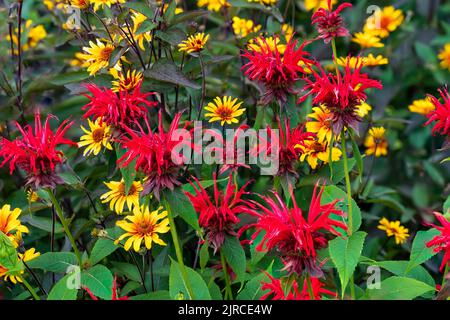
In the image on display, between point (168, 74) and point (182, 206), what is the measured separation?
15.9 inches

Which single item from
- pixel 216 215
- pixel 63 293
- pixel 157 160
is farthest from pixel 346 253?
pixel 63 293

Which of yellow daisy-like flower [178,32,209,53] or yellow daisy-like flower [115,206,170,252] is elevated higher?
yellow daisy-like flower [178,32,209,53]

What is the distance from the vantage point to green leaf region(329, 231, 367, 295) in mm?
1021

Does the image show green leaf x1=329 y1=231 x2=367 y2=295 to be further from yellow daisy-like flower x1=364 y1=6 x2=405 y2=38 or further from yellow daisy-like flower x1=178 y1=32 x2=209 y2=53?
yellow daisy-like flower x1=364 y1=6 x2=405 y2=38

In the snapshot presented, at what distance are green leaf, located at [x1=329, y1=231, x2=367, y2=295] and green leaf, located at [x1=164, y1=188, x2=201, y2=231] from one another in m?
0.21

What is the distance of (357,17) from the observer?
7.70ft

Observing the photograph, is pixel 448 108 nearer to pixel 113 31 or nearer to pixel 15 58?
pixel 113 31

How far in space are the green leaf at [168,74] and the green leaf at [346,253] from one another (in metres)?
0.45

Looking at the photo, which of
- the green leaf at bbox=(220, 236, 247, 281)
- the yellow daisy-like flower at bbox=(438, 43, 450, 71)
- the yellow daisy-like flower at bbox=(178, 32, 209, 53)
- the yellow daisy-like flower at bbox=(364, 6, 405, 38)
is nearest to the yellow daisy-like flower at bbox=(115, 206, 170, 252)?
the green leaf at bbox=(220, 236, 247, 281)

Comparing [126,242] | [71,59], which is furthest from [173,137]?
[71,59]

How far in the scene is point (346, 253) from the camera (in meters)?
1.06

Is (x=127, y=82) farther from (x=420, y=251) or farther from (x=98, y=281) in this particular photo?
(x=420, y=251)
